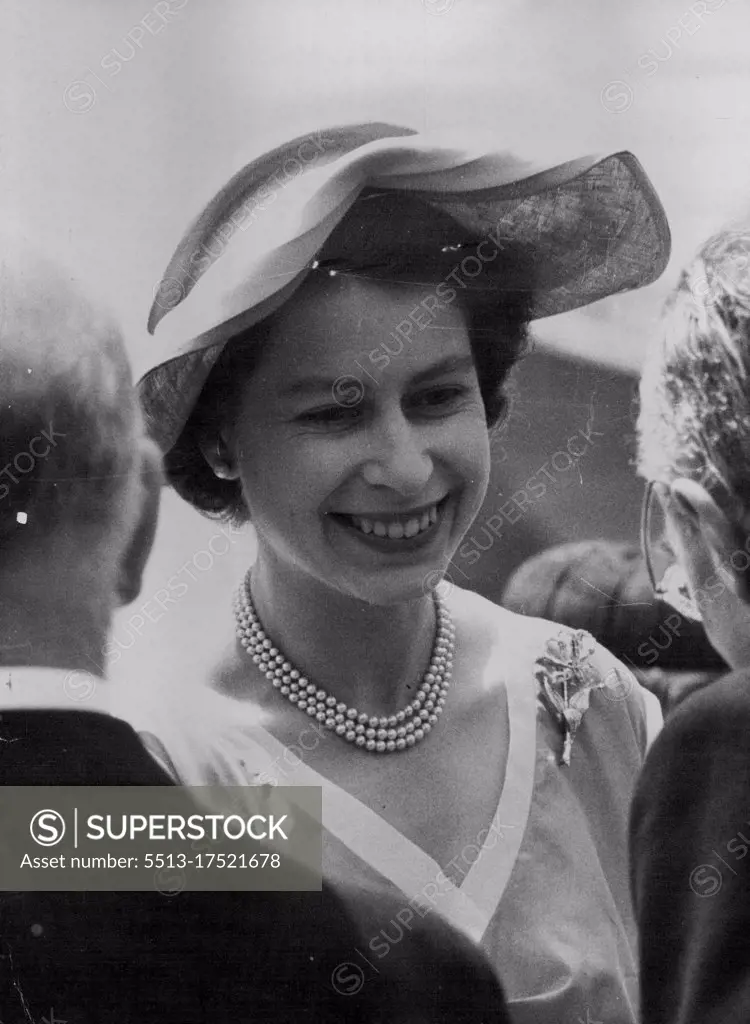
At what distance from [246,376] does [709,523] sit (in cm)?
101

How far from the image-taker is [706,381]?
2.52 m

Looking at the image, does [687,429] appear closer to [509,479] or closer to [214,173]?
[509,479]

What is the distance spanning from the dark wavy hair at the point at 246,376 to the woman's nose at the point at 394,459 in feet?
0.66

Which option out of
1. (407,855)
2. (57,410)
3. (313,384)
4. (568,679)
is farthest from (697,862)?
(57,410)

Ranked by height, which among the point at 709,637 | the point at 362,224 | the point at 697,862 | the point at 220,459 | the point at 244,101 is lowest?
the point at 697,862

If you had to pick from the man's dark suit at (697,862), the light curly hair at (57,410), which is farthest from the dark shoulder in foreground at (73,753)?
the man's dark suit at (697,862)

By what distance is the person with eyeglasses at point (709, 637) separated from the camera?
8.27ft

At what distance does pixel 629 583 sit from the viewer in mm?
2561

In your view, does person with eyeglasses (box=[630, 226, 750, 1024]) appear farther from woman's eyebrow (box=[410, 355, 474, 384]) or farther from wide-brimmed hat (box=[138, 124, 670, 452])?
woman's eyebrow (box=[410, 355, 474, 384])

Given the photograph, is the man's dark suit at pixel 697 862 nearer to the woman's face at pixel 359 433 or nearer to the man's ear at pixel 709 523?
the man's ear at pixel 709 523

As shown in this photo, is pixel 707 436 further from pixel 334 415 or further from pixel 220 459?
pixel 220 459

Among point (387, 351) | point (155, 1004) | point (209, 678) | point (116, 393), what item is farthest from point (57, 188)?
point (155, 1004)

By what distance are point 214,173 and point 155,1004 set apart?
167 cm

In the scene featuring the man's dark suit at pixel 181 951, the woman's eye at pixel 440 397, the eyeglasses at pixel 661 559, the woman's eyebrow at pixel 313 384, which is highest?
the woman's eyebrow at pixel 313 384
